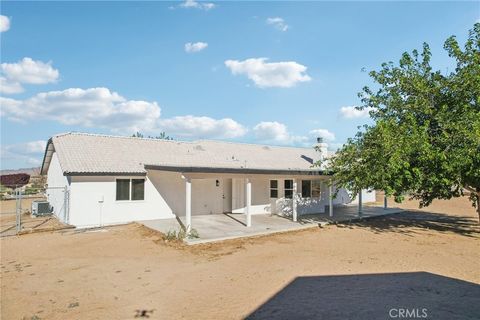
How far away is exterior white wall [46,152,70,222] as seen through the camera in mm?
15848

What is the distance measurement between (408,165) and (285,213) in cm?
823

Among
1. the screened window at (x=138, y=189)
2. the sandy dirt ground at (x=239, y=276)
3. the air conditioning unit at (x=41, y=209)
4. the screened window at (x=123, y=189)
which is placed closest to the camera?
the sandy dirt ground at (x=239, y=276)

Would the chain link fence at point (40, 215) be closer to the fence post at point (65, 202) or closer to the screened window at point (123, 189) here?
the fence post at point (65, 202)

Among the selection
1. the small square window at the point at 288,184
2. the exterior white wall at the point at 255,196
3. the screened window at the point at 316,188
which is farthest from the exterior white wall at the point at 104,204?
the screened window at the point at 316,188

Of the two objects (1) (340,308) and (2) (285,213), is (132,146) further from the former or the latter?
(1) (340,308)

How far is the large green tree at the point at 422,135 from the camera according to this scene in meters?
12.0

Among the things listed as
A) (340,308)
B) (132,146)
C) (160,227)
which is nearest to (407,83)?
(340,308)

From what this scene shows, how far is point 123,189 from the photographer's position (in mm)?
16219

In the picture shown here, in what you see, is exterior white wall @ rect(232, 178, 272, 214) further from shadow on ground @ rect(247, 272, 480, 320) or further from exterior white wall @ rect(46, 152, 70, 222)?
shadow on ground @ rect(247, 272, 480, 320)

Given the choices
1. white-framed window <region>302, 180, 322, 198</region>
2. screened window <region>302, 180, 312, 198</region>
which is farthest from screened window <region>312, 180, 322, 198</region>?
screened window <region>302, 180, 312, 198</region>

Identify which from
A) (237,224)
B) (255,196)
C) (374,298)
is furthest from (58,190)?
(374,298)

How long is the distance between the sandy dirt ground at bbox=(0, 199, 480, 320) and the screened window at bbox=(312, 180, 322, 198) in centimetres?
574

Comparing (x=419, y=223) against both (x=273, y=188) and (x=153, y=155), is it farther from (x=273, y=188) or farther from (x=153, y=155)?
(x=153, y=155)

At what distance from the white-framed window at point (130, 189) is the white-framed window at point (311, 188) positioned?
29.5 ft
